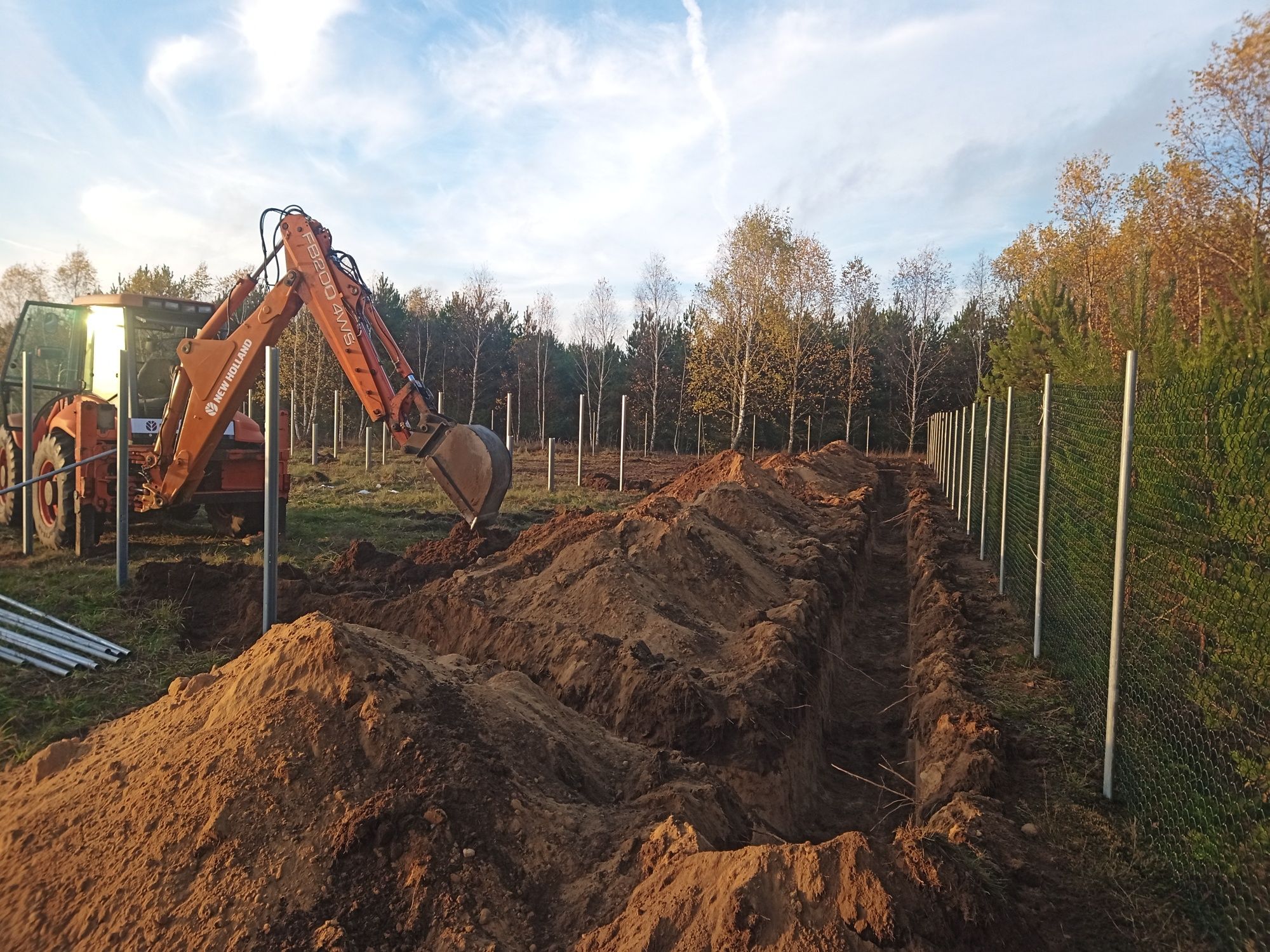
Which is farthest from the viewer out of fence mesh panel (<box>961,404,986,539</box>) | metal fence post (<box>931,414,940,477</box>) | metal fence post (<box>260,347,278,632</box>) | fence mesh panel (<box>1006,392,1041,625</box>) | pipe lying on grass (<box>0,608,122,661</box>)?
metal fence post (<box>931,414,940,477</box>)

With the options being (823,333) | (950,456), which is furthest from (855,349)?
(950,456)

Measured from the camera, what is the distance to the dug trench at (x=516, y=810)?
2.79 metres

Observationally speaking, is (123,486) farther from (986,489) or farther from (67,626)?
(986,489)

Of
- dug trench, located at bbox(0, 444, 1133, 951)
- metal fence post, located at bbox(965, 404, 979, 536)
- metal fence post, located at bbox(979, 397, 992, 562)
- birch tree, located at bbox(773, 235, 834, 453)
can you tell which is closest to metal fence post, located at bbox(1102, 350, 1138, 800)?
dug trench, located at bbox(0, 444, 1133, 951)

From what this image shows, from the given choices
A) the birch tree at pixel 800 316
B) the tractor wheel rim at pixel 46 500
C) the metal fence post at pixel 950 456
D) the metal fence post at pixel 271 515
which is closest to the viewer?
the metal fence post at pixel 271 515

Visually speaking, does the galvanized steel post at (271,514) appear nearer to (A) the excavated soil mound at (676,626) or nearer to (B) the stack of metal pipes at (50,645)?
(B) the stack of metal pipes at (50,645)

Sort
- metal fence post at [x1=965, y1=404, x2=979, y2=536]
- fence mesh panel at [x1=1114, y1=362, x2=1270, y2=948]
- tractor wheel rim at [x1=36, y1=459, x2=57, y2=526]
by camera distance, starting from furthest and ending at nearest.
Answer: metal fence post at [x1=965, y1=404, x2=979, y2=536], tractor wheel rim at [x1=36, y1=459, x2=57, y2=526], fence mesh panel at [x1=1114, y1=362, x2=1270, y2=948]

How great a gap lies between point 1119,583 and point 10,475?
12656 millimetres

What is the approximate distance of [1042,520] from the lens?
697 cm

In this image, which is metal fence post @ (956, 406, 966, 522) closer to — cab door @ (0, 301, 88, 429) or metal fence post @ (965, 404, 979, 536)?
metal fence post @ (965, 404, 979, 536)

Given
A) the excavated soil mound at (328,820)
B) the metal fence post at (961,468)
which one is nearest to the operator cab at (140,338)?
the excavated soil mound at (328,820)

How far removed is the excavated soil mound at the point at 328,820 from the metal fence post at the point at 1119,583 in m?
2.03

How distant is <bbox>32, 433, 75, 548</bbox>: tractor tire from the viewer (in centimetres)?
1007

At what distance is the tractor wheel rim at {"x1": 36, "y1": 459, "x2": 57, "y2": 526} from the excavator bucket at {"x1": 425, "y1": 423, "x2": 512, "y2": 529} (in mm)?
4860
